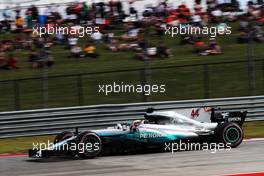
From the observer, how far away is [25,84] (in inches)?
697

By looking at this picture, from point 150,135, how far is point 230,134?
5.35 feet

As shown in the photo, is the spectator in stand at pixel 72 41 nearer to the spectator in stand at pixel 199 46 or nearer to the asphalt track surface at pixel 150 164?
the spectator in stand at pixel 199 46

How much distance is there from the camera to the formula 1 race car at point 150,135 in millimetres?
11461

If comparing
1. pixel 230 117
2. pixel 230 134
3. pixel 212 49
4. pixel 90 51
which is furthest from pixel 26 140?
pixel 212 49

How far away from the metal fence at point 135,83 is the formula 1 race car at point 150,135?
4.84 m

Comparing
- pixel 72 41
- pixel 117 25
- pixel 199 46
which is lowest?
pixel 199 46

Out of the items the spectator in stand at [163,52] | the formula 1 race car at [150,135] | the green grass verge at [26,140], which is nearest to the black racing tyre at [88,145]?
the formula 1 race car at [150,135]

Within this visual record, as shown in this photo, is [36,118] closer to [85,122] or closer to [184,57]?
[85,122]

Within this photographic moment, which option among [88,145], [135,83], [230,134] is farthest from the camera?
[135,83]

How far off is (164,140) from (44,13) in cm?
1303

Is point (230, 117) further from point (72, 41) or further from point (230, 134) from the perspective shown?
point (72, 41)

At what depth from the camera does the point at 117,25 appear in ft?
75.0

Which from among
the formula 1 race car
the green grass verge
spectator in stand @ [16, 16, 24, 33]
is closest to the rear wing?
the formula 1 race car

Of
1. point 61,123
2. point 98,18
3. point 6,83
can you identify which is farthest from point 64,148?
point 98,18
